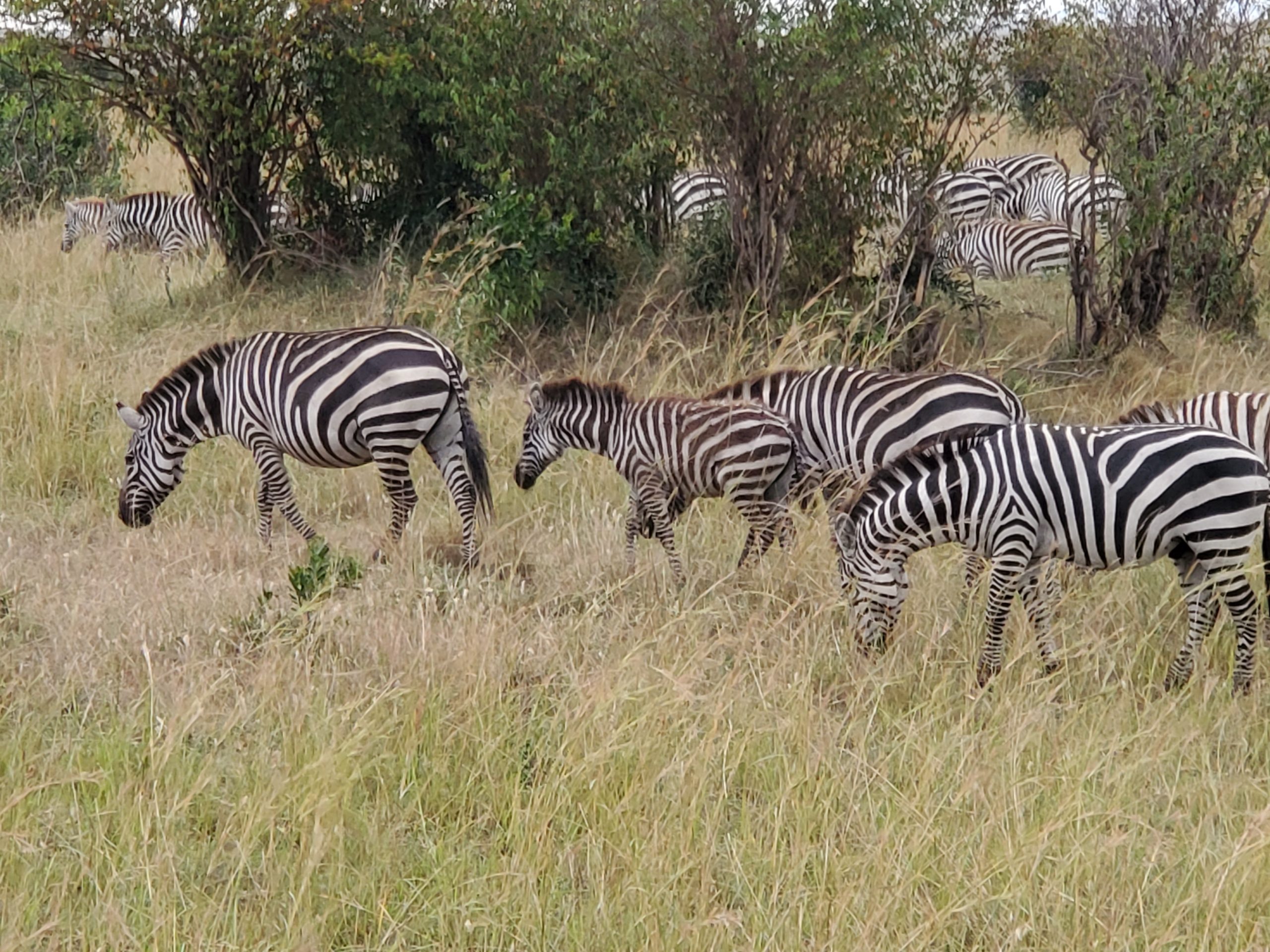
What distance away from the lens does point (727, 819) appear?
4359 mm

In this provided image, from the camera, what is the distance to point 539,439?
21.9 feet

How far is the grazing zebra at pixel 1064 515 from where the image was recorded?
4957mm

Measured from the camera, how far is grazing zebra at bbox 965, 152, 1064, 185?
1562 cm

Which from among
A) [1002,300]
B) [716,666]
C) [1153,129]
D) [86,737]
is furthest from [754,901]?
[1002,300]

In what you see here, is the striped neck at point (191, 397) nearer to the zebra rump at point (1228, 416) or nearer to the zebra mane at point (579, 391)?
the zebra mane at point (579, 391)

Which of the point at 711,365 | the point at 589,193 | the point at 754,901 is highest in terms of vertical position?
the point at 589,193

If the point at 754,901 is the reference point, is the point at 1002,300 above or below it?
above

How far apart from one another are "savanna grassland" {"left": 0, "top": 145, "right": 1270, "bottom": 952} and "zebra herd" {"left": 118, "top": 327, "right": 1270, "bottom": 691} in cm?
21

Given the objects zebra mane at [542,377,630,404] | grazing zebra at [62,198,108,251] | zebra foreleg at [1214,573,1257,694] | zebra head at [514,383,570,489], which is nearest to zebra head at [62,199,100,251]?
grazing zebra at [62,198,108,251]

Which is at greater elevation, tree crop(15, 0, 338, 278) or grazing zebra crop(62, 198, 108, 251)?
tree crop(15, 0, 338, 278)

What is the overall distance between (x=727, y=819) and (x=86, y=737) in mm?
1951

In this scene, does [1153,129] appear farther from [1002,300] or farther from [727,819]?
[727,819]

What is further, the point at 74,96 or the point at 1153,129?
the point at 74,96

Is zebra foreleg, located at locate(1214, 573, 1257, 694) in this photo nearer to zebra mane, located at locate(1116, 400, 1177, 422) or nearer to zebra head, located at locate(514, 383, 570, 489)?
zebra mane, located at locate(1116, 400, 1177, 422)
